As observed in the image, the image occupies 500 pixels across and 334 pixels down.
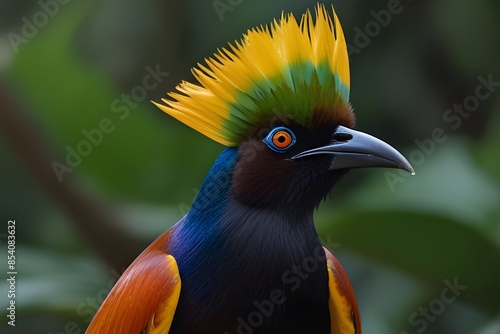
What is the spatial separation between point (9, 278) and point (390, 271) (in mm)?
1422

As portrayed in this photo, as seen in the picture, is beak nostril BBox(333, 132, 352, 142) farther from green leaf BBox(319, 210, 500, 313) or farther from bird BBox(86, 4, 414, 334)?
green leaf BBox(319, 210, 500, 313)

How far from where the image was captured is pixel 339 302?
216 cm

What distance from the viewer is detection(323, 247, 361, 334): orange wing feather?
2154 millimetres

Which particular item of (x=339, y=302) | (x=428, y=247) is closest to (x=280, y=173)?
(x=339, y=302)

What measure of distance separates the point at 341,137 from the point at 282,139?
0.14m

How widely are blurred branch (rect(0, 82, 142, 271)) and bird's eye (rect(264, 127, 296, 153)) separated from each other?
134 centimetres

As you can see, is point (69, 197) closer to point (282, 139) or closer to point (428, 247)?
point (428, 247)

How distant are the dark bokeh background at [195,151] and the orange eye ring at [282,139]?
1.05m

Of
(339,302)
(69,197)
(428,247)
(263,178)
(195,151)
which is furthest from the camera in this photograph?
(195,151)

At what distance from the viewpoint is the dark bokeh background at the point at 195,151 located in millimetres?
3096

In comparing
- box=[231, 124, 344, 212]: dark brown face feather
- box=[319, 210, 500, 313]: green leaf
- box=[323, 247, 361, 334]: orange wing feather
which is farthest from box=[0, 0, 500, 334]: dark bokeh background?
box=[231, 124, 344, 212]: dark brown face feather

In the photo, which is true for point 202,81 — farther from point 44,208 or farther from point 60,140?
point 44,208

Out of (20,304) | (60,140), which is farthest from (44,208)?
(20,304)

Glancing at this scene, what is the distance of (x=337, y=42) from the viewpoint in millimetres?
2059
